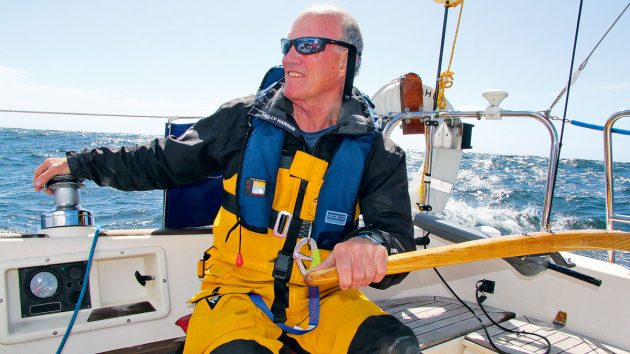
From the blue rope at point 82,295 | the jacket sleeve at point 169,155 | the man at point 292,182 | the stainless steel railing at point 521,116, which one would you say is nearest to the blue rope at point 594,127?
the stainless steel railing at point 521,116

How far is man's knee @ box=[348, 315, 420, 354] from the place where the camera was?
146cm

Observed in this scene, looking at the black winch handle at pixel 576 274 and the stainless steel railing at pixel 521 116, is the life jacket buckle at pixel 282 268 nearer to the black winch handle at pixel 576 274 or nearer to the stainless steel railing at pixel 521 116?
the stainless steel railing at pixel 521 116

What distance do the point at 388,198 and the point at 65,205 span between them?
4.63 feet

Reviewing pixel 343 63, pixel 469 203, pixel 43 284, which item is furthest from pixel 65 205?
pixel 469 203

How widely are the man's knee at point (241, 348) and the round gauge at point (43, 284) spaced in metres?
1.01

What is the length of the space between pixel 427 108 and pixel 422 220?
122cm

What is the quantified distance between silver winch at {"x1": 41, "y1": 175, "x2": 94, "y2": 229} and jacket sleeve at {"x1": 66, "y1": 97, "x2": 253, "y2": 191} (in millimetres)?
84

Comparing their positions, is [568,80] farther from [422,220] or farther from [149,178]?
[149,178]

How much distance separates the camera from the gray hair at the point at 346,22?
189 centimetres

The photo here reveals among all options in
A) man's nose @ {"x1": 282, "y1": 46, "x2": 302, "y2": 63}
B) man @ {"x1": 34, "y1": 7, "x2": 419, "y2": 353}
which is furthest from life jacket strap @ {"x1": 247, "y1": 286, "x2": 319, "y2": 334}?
man's nose @ {"x1": 282, "y1": 46, "x2": 302, "y2": 63}

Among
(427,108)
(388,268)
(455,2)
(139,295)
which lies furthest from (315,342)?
(455,2)

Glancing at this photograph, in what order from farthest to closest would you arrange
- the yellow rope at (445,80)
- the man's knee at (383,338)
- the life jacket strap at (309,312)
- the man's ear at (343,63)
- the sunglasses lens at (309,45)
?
the yellow rope at (445,80), the man's ear at (343,63), the sunglasses lens at (309,45), the life jacket strap at (309,312), the man's knee at (383,338)

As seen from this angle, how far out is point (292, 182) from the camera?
1.79 metres

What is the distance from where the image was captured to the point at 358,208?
195cm
